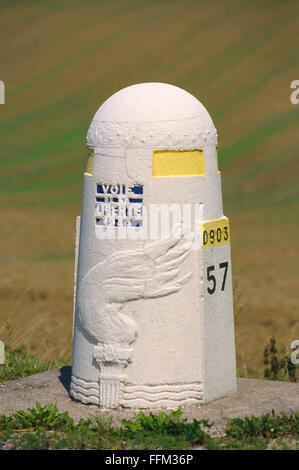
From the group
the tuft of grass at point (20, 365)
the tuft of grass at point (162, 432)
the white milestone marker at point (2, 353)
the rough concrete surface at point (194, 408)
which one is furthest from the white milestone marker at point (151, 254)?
the white milestone marker at point (2, 353)

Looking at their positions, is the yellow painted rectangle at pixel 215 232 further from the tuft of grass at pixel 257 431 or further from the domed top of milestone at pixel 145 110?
the tuft of grass at pixel 257 431

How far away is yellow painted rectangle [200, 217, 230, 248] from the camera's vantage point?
31.8 ft

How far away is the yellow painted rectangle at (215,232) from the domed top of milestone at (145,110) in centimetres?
102

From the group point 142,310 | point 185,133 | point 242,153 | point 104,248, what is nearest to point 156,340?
point 142,310

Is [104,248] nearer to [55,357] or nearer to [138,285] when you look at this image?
[138,285]

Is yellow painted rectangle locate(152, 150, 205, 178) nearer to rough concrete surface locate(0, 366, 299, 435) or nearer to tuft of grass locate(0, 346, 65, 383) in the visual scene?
rough concrete surface locate(0, 366, 299, 435)

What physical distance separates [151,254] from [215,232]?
811 mm

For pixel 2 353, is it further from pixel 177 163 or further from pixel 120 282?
pixel 177 163

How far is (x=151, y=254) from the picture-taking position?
9555 mm

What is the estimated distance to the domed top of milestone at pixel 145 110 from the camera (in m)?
9.58

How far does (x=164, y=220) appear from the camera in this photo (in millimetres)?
9578

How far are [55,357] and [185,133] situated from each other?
178 inches

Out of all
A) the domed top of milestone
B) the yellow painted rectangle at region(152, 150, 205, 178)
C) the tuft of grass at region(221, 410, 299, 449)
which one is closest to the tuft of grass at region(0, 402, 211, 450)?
the tuft of grass at region(221, 410, 299, 449)

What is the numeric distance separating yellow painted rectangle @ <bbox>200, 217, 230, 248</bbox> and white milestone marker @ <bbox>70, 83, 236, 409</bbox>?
17 millimetres
